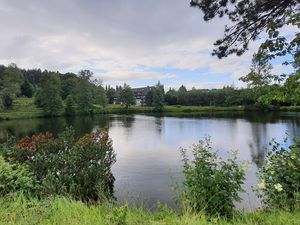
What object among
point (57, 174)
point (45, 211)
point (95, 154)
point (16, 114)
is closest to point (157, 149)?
point (95, 154)

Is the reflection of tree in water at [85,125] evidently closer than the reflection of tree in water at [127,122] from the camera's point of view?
Yes

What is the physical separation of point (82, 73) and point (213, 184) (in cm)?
8924

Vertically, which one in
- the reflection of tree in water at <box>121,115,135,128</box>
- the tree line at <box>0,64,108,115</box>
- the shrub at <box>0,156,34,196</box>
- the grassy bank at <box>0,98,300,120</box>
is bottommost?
the reflection of tree in water at <box>121,115,135,128</box>

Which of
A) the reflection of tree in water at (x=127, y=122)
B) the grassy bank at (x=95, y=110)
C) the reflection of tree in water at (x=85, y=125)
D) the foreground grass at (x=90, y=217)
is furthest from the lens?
the grassy bank at (x=95, y=110)

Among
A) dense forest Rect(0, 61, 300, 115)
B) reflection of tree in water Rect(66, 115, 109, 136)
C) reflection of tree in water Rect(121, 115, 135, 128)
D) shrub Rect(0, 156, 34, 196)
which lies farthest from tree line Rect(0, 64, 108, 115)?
shrub Rect(0, 156, 34, 196)

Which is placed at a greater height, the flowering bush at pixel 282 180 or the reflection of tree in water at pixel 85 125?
the flowering bush at pixel 282 180

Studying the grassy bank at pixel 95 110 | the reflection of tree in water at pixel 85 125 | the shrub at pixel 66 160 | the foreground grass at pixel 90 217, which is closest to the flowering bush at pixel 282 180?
the foreground grass at pixel 90 217

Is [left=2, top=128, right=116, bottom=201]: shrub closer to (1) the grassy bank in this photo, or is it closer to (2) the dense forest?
(2) the dense forest

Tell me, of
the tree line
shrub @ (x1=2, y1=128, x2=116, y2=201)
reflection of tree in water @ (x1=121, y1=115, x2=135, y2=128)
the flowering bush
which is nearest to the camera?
the flowering bush

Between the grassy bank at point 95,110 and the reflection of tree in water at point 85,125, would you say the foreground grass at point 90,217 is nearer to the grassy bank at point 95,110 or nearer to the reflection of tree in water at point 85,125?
the reflection of tree in water at point 85,125

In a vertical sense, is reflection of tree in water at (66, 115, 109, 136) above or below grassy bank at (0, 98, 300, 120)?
below

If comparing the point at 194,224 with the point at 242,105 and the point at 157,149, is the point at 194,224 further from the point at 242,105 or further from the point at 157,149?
the point at 242,105

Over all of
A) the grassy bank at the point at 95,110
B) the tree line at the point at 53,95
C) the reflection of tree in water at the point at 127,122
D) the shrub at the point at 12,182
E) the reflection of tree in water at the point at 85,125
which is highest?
the tree line at the point at 53,95

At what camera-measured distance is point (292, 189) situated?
196 inches
